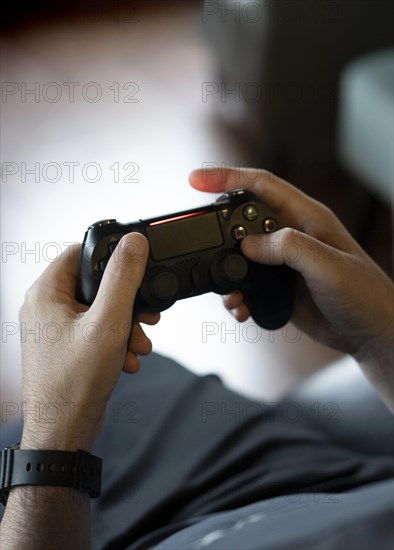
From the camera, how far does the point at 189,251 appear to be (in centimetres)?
56

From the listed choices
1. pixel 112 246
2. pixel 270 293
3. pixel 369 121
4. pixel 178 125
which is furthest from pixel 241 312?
pixel 178 125

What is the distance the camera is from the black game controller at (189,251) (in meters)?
0.54

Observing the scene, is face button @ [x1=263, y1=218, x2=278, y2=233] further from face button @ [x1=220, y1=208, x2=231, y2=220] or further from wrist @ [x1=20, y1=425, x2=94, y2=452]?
wrist @ [x1=20, y1=425, x2=94, y2=452]

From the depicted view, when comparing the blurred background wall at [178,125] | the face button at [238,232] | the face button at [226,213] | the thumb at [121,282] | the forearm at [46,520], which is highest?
the blurred background wall at [178,125]

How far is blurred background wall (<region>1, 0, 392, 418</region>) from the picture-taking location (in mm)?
866

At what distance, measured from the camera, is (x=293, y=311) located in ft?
2.22

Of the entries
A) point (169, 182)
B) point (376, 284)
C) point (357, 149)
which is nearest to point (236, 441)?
point (376, 284)

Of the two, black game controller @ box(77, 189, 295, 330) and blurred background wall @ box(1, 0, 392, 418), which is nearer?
black game controller @ box(77, 189, 295, 330)

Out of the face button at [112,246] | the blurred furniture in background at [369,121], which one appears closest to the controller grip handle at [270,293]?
the face button at [112,246]

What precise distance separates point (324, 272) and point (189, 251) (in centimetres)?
10

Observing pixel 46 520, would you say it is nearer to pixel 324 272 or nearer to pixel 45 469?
pixel 45 469

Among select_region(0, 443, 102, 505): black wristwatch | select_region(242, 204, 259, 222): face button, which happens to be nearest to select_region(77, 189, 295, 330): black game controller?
select_region(242, 204, 259, 222): face button

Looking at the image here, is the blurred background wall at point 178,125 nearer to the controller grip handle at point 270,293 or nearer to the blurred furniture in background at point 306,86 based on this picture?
the blurred furniture in background at point 306,86

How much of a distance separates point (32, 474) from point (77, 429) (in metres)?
0.04
